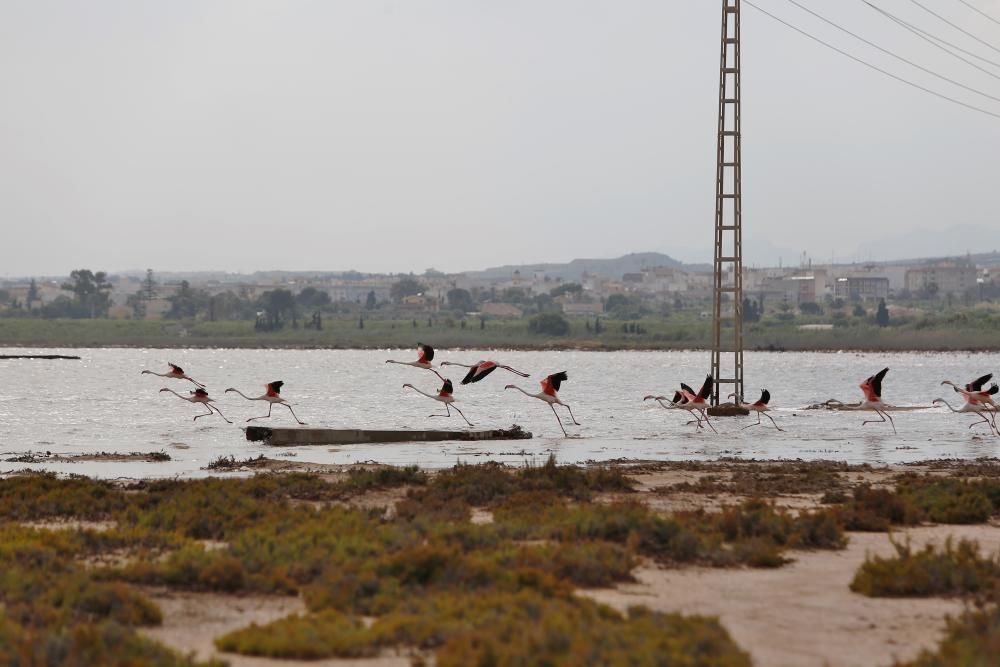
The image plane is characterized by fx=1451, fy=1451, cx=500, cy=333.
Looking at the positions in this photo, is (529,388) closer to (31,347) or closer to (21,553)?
(21,553)

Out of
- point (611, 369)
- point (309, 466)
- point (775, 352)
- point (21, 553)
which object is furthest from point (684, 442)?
point (775, 352)

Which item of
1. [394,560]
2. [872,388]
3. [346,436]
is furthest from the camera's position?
[872,388]

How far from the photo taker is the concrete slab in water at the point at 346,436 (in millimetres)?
35903

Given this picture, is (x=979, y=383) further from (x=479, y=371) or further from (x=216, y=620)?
(x=216, y=620)

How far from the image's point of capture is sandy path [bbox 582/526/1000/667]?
36.9ft

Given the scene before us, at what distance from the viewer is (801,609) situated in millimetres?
12930

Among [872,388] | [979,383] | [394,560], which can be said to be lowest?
[394,560]

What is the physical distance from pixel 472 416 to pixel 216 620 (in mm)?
41965

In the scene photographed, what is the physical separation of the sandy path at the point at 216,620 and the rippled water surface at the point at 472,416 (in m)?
14.8

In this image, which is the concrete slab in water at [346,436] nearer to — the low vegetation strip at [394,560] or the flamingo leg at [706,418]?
the flamingo leg at [706,418]

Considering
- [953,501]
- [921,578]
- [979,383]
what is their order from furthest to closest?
[979,383]
[953,501]
[921,578]

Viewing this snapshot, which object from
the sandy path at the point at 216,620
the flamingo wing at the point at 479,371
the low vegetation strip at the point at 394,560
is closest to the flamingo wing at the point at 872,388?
the flamingo wing at the point at 479,371

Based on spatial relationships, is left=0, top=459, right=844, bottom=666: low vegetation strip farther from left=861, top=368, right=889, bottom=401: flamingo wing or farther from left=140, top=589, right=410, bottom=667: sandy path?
left=861, top=368, right=889, bottom=401: flamingo wing

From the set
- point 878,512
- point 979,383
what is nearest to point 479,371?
point 878,512
